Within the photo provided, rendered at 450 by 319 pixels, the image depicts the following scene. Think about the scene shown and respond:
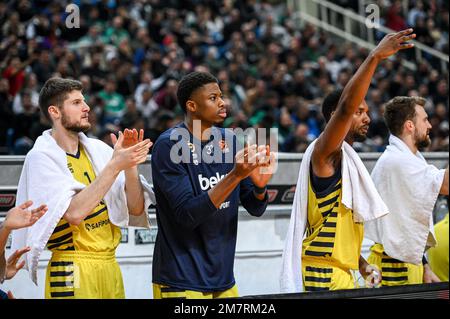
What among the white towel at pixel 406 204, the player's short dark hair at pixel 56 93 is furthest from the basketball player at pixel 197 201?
the white towel at pixel 406 204

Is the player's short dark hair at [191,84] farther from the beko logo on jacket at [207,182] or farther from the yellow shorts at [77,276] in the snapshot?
the yellow shorts at [77,276]

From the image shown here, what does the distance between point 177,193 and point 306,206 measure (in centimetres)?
91

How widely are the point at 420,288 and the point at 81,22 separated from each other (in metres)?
11.1

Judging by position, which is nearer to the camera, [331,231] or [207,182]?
[207,182]

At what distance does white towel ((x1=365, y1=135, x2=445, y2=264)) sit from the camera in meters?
5.79

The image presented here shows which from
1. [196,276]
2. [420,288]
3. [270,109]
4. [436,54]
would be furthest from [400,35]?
[436,54]

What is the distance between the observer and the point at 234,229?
197 inches

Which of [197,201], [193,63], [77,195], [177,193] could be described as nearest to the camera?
[197,201]

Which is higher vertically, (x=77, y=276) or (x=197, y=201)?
(x=197, y=201)

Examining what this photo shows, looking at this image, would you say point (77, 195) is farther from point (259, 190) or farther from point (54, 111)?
point (259, 190)

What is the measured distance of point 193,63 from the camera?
50.1 ft

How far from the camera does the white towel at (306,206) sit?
5059 mm

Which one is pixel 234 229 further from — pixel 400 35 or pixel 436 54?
pixel 436 54

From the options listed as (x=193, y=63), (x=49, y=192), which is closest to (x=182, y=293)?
(x=49, y=192)
